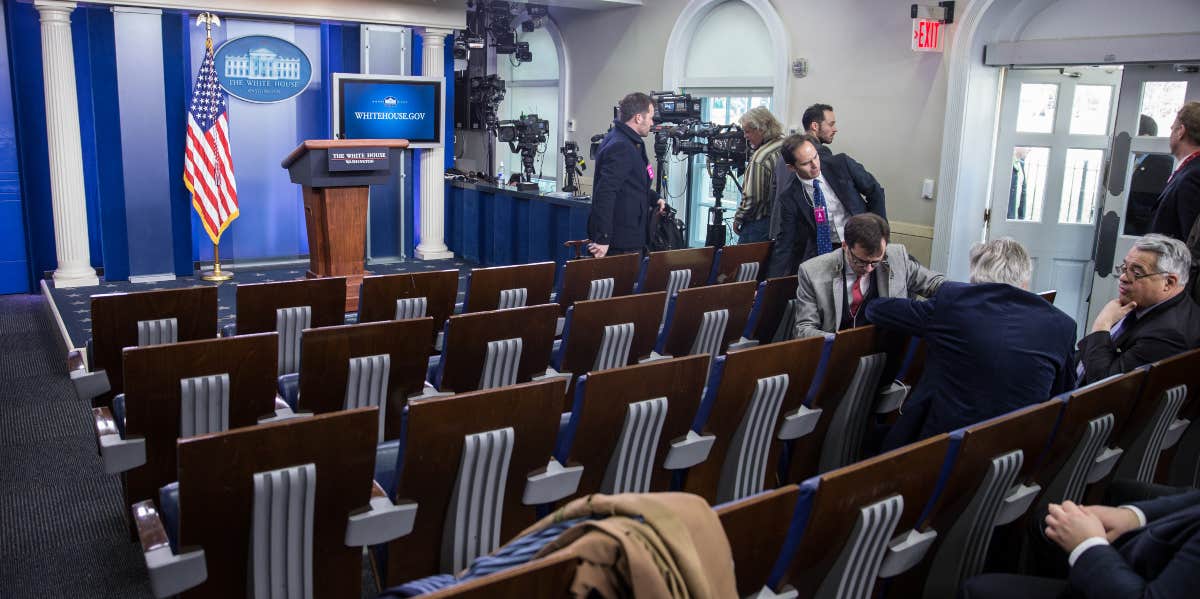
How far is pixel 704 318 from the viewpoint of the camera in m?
3.85

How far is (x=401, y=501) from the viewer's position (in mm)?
2303

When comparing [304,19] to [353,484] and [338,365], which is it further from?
[353,484]

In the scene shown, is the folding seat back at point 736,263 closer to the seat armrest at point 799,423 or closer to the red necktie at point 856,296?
the red necktie at point 856,296

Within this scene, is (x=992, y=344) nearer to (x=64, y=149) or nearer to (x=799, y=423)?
(x=799, y=423)

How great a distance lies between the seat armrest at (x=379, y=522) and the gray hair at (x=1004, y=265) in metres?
1.90

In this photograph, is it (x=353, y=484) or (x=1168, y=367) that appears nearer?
(x=353, y=484)

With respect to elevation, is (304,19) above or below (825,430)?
above

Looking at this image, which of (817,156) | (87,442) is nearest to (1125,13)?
(817,156)

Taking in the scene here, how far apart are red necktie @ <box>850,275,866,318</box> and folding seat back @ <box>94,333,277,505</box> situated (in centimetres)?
225

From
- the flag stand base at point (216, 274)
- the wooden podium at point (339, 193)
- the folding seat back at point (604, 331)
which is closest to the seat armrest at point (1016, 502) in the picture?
the folding seat back at point (604, 331)

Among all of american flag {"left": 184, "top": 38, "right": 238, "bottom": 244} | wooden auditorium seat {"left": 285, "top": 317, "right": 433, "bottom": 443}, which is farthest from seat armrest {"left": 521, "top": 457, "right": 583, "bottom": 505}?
american flag {"left": 184, "top": 38, "right": 238, "bottom": 244}

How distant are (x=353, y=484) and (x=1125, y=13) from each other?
223 inches

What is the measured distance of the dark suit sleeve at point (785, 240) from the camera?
190 inches

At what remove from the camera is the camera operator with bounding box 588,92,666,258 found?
17.7 ft
